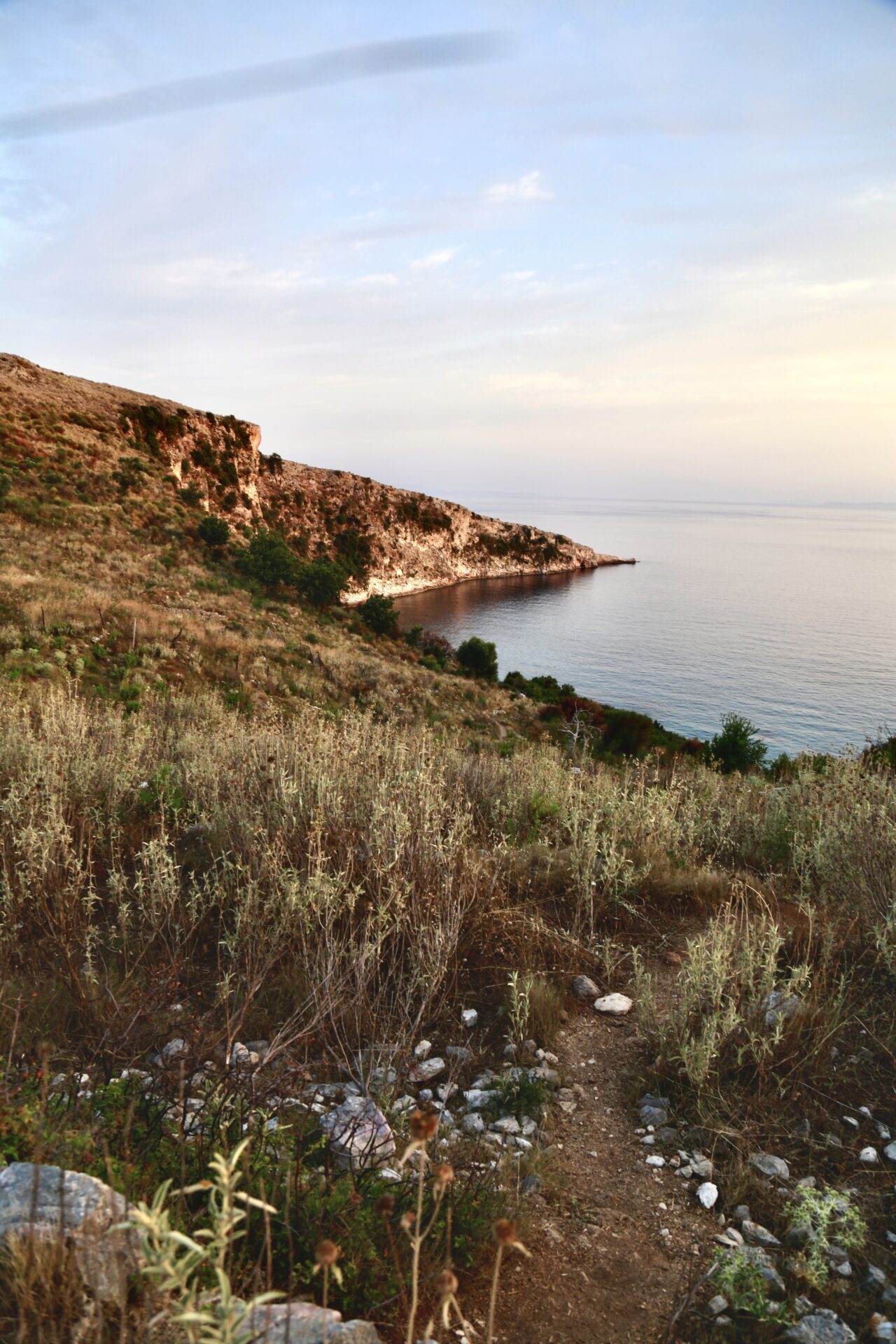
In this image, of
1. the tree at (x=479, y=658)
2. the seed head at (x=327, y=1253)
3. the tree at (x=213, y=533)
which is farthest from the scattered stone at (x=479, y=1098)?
the tree at (x=213, y=533)

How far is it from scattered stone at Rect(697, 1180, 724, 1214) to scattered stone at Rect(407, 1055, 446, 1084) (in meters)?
1.16

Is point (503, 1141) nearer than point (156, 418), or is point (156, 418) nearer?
point (503, 1141)

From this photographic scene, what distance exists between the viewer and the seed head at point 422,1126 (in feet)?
4.15

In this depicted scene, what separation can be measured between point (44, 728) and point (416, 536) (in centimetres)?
7787

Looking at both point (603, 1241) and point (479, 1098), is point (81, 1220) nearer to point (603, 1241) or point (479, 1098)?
point (603, 1241)

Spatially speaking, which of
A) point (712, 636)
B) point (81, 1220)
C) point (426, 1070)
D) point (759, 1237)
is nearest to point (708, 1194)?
point (759, 1237)

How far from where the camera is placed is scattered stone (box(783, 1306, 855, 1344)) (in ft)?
6.82

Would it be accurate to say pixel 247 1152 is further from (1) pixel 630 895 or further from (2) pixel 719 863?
(2) pixel 719 863

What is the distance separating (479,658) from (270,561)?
13348 millimetres

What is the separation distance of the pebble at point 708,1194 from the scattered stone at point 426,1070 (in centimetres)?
116

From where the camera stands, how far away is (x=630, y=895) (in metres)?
5.05

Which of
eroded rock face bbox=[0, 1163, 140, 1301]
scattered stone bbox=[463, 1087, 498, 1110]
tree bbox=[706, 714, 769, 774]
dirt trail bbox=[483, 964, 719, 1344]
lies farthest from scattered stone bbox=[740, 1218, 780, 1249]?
tree bbox=[706, 714, 769, 774]

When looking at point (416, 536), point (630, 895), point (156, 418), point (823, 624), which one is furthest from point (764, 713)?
point (416, 536)

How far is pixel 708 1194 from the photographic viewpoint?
8.76ft
